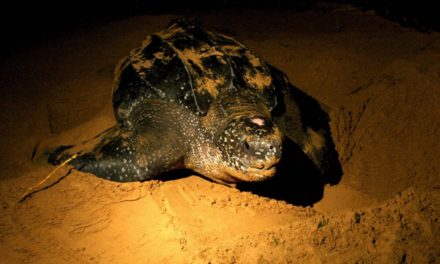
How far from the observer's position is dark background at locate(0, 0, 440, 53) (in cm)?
539

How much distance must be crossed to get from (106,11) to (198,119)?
597 centimetres

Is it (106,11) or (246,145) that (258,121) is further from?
(106,11)

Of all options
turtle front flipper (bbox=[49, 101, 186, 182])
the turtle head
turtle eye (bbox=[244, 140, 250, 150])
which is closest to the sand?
turtle front flipper (bbox=[49, 101, 186, 182])

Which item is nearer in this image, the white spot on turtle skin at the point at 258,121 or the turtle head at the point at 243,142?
the turtle head at the point at 243,142

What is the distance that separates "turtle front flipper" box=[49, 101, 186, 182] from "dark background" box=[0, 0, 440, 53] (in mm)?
3363

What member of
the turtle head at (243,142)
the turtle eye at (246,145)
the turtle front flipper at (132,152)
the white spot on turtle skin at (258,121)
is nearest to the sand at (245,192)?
the turtle front flipper at (132,152)

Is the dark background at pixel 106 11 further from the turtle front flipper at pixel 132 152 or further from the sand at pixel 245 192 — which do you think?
the turtle front flipper at pixel 132 152

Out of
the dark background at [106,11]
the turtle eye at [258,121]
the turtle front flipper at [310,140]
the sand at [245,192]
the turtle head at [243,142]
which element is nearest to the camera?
the sand at [245,192]

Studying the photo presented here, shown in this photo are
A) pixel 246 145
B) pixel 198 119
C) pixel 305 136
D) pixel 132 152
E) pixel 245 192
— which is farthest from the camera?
pixel 305 136

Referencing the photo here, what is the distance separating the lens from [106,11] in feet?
23.5

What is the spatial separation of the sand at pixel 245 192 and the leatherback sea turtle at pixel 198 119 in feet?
0.56

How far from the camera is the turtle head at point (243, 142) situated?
197 cm

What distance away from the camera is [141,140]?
92.7 inches

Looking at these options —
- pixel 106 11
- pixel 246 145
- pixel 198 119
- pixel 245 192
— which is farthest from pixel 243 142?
pixel 106 11
